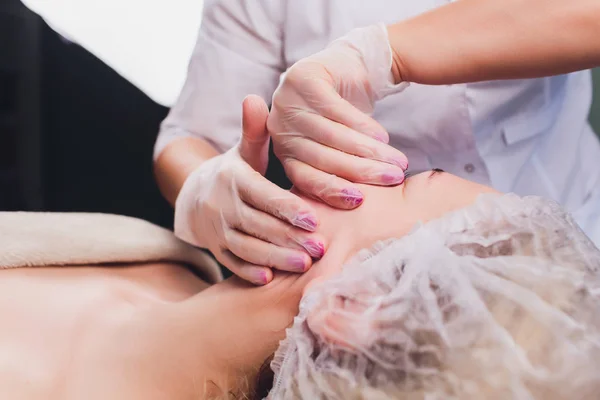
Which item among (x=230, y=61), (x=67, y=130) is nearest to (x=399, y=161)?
(x=230, y=61)

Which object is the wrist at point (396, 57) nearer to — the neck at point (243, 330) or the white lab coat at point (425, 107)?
the white lab coat at point (425, 107)

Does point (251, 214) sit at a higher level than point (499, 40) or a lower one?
lower

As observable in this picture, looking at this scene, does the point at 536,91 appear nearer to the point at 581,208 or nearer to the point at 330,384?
the point at 581,208

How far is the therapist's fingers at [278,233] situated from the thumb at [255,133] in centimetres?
9

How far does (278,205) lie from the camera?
688 millimetres

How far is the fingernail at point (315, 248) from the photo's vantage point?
656 mm

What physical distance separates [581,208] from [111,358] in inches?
35.0

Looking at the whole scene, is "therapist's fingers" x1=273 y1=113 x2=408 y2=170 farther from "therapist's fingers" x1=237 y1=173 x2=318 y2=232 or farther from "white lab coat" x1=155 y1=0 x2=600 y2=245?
"white lab coat" x1=155 y1=0 x2=600 y2=245

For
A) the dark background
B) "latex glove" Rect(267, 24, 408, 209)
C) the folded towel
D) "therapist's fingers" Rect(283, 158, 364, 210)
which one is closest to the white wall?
the dark background

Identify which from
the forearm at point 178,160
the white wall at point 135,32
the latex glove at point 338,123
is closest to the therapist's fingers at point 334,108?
the latex glove at point 338,123

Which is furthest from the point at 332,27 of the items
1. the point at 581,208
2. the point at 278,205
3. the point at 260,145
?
the point at 581,208

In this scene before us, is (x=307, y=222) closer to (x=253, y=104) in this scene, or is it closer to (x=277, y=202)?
(x=277, y=202)

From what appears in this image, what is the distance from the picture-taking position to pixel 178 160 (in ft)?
3.50

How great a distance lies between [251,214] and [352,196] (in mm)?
142
